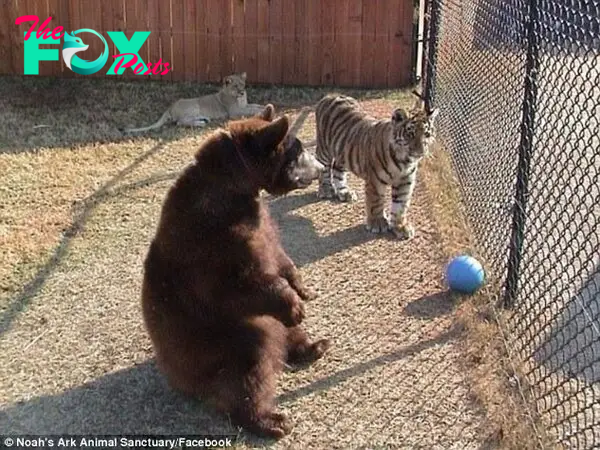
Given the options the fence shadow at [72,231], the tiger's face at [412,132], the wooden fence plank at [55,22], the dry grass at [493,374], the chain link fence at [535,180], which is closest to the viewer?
the dry grass at [493,374]

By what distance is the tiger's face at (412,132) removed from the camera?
209 inches

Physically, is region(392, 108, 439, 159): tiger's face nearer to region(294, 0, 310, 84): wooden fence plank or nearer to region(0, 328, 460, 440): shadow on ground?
region(0, 328, 460, 440): shadow on ground

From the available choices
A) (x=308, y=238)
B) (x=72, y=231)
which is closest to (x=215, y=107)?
(x=72, y=231)

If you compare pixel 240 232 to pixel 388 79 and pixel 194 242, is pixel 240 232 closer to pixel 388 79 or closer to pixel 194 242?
pixel 194 242

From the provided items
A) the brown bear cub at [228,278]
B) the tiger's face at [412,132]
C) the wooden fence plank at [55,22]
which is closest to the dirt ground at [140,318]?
the brown bear cub at [228,278]

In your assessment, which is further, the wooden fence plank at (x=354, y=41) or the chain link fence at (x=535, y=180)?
the wooden fence plank at (x=354, y=41)

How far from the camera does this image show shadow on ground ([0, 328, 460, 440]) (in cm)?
359

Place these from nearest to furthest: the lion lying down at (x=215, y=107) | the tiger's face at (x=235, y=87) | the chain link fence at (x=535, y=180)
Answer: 1. the chain link fence at (x=535, y=180)
2. the lion lying down at (x=215, y=107)
3. the tiger's face at (x=235, y=87)

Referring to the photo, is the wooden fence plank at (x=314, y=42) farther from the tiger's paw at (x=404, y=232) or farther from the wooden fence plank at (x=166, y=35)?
the tiger's paw at (x=404, y=232)

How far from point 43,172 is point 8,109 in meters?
2.28

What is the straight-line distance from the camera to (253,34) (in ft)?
32.2

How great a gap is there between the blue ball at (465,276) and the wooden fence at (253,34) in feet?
18.1

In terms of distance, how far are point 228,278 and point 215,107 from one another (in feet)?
19.3

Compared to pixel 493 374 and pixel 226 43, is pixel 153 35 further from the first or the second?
pixel 493 374
